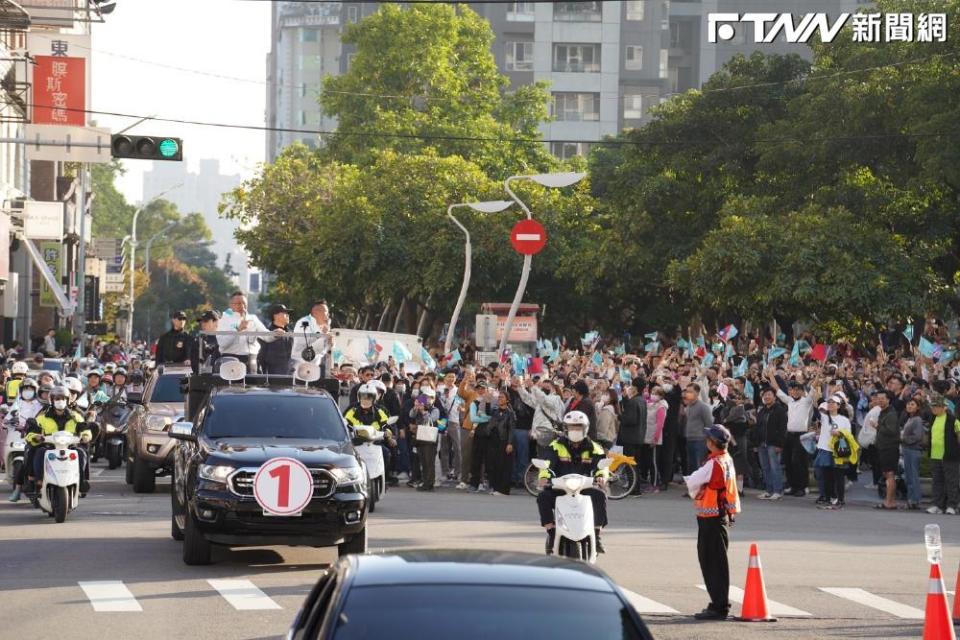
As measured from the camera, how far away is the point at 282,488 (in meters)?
14.8

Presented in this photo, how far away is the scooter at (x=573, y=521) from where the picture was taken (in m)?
13.2

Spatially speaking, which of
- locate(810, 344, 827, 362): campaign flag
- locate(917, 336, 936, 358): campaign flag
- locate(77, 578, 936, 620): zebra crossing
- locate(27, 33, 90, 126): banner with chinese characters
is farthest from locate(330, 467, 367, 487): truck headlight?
locate(27, 33, 90, 126): banner with chinese characters

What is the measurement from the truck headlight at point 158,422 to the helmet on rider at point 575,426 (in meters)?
11.0

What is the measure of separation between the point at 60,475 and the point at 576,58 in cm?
9013

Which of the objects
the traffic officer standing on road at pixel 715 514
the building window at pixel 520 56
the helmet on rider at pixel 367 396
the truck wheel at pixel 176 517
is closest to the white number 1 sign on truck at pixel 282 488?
the truck wheel at pixel 176 517

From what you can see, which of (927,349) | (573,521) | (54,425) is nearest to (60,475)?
(54,425)

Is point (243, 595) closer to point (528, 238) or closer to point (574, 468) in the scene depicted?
point (574, 468)

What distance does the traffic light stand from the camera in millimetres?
25797

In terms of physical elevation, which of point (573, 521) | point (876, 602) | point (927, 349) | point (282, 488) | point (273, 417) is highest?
point (927, 349)

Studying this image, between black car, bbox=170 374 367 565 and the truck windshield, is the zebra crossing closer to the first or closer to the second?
black car, bbox=170 374 367 565

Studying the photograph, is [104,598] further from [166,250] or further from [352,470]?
[166,250]

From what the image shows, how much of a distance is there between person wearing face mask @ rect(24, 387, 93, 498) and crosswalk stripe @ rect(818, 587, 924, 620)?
9.12 metres

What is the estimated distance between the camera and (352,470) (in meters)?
15.3

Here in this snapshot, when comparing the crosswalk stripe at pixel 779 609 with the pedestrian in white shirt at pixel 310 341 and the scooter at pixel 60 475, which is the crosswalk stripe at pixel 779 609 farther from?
the scooter at pixel 60 475
